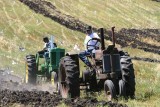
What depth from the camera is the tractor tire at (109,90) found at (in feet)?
39.7

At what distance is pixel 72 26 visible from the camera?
149ft

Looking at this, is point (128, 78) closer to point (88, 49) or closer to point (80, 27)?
point (88, 49)

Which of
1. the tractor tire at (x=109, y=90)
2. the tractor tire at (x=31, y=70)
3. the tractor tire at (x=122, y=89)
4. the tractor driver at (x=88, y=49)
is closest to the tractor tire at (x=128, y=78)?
the tractor tire at (x=122, y=89)

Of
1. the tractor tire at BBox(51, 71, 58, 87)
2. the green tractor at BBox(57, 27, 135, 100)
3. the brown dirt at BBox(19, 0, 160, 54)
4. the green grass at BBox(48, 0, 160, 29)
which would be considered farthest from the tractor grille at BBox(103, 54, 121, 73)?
the green grass at BBox(48, 0, 160, 29)

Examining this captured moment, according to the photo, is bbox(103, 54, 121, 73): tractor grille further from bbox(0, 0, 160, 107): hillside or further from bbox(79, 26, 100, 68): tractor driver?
bbox(0, 0, 160, 107): hillside

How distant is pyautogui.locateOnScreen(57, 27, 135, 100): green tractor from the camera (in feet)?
40.8

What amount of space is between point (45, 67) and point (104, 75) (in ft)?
25.9

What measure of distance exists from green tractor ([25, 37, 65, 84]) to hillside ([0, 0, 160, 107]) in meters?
3.65

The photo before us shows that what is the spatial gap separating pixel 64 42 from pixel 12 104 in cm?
2815

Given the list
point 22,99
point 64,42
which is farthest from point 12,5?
point 22,99

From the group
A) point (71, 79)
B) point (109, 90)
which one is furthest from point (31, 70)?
point (109, 90)

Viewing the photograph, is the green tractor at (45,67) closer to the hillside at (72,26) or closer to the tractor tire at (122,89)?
the hillside at (72,26)

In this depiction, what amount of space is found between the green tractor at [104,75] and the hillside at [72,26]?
109 inches

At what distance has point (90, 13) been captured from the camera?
181 ft
